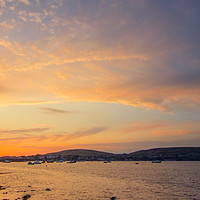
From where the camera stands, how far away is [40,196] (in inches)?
2876

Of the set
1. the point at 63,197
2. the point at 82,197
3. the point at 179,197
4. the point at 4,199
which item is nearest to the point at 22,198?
the point at 4,199

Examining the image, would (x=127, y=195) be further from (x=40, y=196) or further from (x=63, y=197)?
(x=40, y=196)

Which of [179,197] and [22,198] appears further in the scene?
[179,197]

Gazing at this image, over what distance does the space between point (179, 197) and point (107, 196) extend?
2256cm

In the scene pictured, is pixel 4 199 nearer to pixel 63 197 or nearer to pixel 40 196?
pixel 40 196

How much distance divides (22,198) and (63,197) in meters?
12.3

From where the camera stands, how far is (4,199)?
65.1 meters

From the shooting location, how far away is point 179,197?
239 ft

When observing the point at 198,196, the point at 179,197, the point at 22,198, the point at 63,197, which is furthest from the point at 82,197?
the point at 198,196

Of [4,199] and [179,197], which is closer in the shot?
[4,199]

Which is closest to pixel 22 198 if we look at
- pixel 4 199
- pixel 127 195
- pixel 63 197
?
pixel 4 199

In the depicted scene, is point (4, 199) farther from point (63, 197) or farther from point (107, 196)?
point (107, 196)

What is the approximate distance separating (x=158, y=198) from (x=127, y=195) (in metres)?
10.0

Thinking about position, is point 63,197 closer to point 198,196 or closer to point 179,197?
point 179,197
